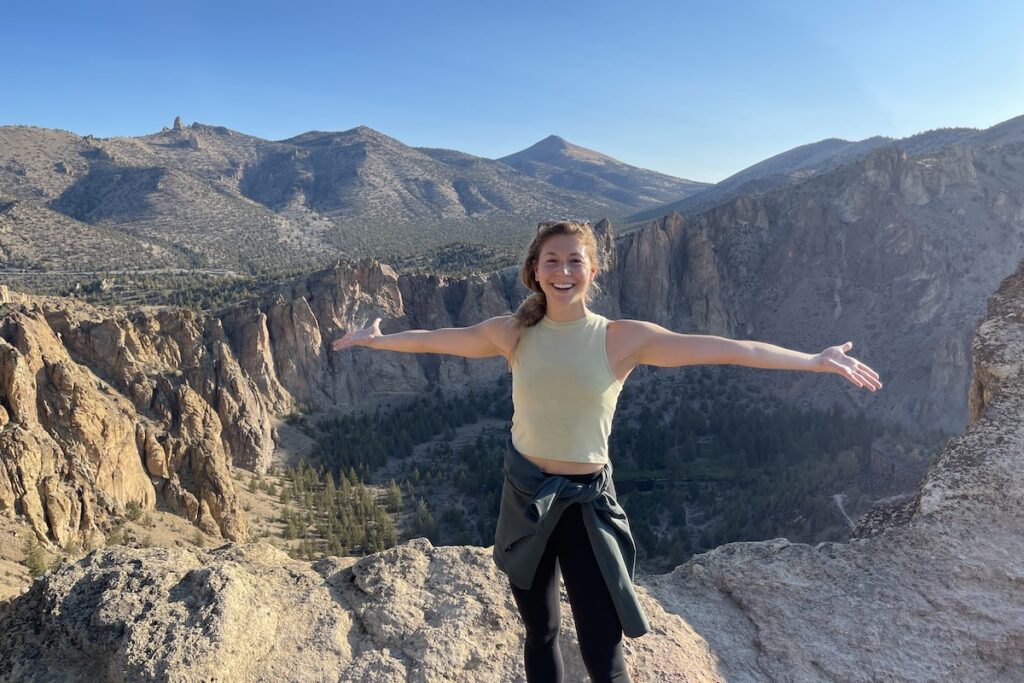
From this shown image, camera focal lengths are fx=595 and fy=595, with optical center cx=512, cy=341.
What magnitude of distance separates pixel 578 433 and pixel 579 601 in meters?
0.87

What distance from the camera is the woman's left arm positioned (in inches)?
115

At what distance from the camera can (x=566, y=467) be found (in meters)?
3.06

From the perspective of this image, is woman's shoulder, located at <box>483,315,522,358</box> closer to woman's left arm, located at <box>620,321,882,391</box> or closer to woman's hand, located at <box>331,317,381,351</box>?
woman's left arm, located at <box>620,321,882,391</box>

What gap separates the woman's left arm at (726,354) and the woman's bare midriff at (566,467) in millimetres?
602

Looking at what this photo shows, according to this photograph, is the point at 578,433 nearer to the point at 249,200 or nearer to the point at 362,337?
the point at 362,337

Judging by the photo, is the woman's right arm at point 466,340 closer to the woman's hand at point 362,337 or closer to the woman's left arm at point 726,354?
the woman's hand at point 362,337

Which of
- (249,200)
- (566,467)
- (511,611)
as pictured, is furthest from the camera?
(249,200)

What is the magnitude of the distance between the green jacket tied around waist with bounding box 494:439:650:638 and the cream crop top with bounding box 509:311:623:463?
0.14 m

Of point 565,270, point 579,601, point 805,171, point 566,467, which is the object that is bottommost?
point 579,601

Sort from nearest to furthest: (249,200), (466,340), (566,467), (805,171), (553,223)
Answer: (566,467) < (553,223) < (466,340) < (805,171) < (249,200)

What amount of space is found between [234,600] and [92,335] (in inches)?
1114

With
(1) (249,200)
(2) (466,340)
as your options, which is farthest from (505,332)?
(1) (249,200)

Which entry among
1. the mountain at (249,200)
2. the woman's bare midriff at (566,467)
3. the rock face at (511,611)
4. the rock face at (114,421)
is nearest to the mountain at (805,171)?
the mountain at (249,200)

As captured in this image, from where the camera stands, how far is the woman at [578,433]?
2.97 meters
